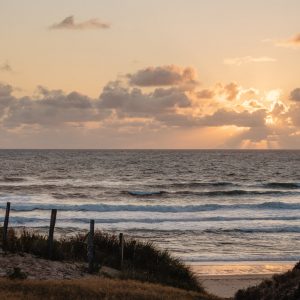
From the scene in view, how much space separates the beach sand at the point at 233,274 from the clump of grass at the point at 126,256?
1.61 meters

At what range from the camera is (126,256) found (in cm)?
2114

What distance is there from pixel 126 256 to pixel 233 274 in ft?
17.1

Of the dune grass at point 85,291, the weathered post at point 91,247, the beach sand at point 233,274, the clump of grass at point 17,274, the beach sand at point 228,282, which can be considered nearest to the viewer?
the dune grass at point 85,291

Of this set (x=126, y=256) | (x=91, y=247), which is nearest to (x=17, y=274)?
(x=91, y=247)

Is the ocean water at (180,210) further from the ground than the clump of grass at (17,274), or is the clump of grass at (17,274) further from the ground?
the clump of grass at (17,274)

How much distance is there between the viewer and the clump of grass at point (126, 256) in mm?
18897

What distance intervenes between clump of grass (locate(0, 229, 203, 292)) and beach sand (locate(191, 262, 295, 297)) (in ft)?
5.27

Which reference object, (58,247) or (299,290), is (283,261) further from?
(299,290)

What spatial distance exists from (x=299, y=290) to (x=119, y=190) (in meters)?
54.6

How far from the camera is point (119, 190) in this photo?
218 feet

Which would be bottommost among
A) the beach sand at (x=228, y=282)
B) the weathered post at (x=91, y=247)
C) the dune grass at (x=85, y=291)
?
the beach sand at (x=228, y=282)

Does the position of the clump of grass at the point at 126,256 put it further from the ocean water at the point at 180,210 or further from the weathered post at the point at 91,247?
the ocean water at the point at 180,210

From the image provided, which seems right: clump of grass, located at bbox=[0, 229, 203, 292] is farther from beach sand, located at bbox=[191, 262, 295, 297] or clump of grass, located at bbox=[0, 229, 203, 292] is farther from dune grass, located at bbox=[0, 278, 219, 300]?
dune grass, located at bbox=[0, 278, 219, 300]

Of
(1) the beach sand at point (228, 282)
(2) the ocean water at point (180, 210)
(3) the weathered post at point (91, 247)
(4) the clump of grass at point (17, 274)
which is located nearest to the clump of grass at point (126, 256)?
(3) the weathered post at point (91, 247)
